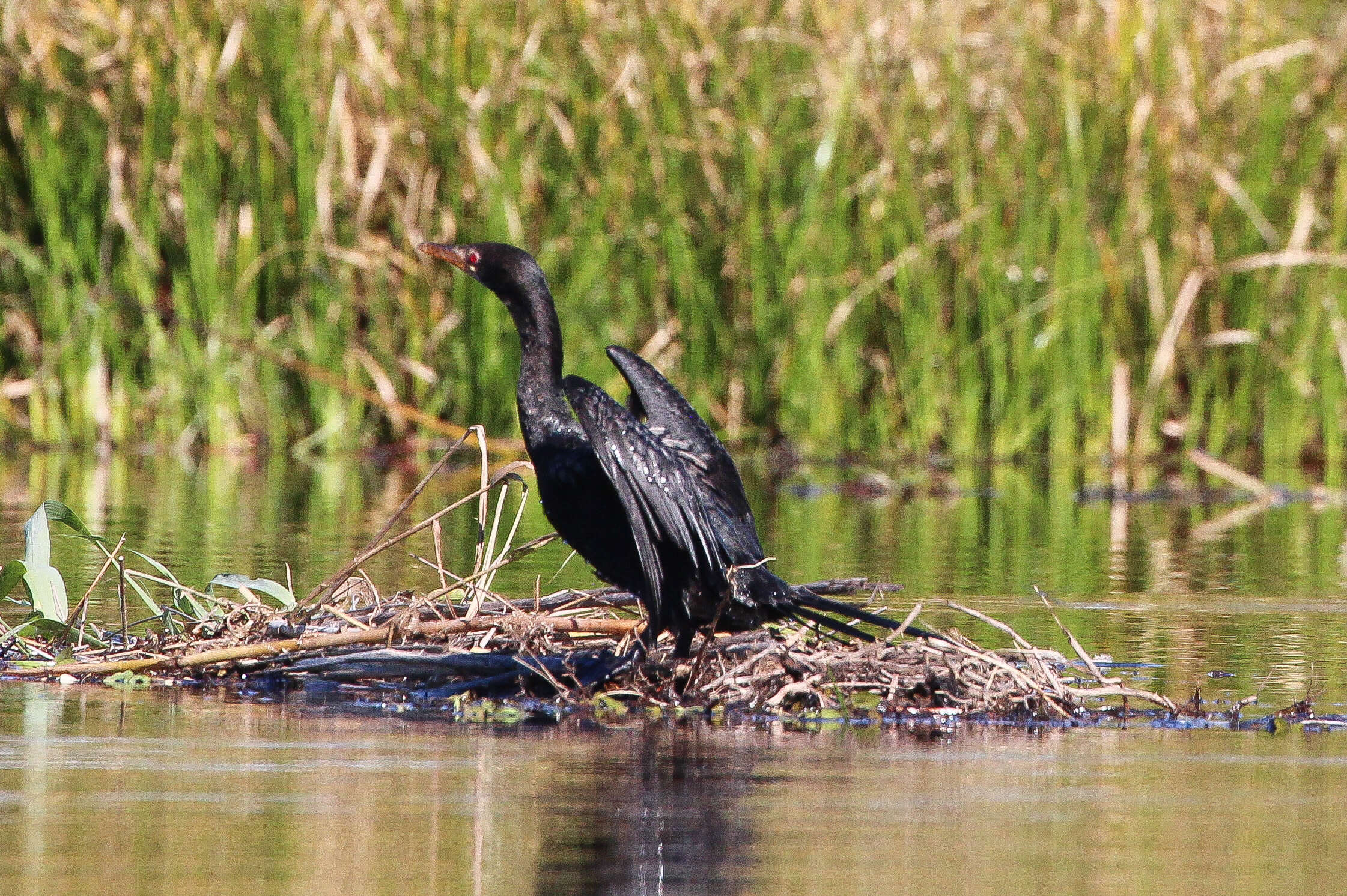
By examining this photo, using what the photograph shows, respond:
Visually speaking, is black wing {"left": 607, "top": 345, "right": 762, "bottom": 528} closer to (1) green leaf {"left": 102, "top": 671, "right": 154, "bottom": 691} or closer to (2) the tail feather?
(2) the tail feather

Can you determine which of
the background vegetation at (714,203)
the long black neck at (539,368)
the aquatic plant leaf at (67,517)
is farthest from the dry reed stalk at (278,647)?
the background vegetation at (714,203)

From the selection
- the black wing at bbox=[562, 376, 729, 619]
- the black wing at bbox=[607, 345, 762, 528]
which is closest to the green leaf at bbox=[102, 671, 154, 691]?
the black wing at bbox=[562, 376, 729, 619]

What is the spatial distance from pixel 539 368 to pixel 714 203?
7.54 metres

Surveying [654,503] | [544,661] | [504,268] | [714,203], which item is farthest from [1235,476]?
[654,503]

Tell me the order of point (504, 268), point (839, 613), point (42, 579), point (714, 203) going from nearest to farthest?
point (839, 613)
point (42, 579)
point (504, 268)
point (714, 203)

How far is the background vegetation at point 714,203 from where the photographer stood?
12.5 m

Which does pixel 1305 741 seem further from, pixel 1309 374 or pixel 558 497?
pixel 1309 374

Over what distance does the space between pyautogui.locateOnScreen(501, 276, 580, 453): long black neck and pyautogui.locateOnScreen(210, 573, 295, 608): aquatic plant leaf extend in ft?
2.33

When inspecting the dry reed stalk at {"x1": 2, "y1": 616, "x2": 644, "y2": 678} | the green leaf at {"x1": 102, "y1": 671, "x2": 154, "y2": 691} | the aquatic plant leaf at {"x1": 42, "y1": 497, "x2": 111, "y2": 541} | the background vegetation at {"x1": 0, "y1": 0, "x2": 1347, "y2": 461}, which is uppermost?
the background vegetation at {"x1": 0, "y1": 0, "x2": 1347, "y2": 461}

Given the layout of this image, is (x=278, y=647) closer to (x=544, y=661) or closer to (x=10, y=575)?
(x=544, y=661)

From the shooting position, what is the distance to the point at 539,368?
539 centimetres

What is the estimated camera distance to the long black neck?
5270 mm

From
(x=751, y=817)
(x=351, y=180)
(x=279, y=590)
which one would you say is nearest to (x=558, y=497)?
(x=279, y=590)

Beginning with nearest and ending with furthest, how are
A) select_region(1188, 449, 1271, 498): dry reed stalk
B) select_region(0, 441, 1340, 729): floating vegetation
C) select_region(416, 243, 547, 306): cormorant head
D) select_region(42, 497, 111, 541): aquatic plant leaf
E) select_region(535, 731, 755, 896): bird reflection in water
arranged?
select_region(535, 731, 755, 896): bird reflection in water → select_region(0, 441, 1340, 729): floating vegetation → select_region(42, 497, 111, 541): aquatic plant leaf → select_region(416, 243, 547, 306): cormorant head → select_region(1188, 449, 1271, 498): dry reed stalk
